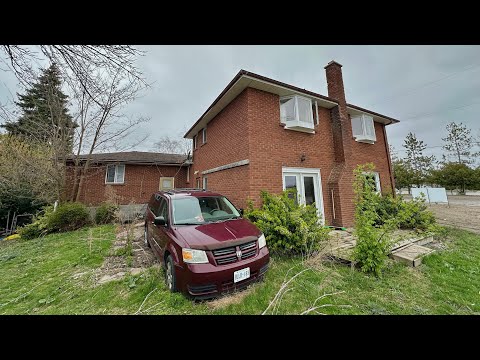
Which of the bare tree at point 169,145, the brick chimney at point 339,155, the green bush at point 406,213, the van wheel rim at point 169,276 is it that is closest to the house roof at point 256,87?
the brick chimney at point 339,155

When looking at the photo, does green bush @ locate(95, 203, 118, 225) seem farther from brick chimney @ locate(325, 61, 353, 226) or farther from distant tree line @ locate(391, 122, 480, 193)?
distant tree line @ locate(391, 122, 480, 193)

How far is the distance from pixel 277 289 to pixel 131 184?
1369 centimetres

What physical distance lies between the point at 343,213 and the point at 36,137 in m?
17.0

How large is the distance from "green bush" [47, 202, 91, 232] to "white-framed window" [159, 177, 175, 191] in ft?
18.2

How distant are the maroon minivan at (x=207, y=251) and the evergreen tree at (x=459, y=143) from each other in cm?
4656

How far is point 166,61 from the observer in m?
3.02

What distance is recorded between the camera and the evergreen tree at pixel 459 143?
31422mm

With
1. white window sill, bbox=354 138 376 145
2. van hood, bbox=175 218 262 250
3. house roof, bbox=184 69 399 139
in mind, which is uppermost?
house roof, bbox=184 69 399 139

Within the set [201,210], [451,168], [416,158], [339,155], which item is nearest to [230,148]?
[201,210]

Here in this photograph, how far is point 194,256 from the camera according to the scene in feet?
10.2

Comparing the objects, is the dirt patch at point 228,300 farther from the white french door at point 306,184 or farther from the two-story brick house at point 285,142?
the white french door at point 306,184

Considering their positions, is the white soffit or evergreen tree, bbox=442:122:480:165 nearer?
the white soffit

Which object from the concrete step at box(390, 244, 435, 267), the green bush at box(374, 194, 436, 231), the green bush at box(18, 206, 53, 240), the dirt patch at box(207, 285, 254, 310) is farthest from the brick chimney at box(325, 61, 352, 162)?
the green bush at box(18, 206, 53, 240)

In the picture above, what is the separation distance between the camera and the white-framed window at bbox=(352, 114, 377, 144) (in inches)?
385
